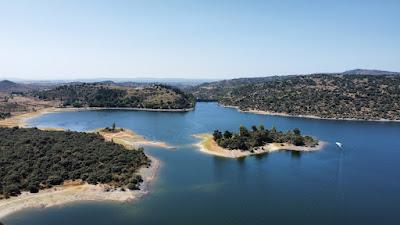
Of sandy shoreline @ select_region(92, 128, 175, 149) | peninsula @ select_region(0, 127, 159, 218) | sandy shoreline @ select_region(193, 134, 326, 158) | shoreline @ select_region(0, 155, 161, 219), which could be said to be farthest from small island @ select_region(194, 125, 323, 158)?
shoreline @ select_region(0, 155, 161, 219)

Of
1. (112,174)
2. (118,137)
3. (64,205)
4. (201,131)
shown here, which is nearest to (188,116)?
(201,131)

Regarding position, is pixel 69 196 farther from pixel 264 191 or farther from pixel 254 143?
pixel 254 143

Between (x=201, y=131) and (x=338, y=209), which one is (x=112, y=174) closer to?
(x=338, y=209)

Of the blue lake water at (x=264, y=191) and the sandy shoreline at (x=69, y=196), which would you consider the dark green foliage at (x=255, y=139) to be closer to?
the blue lake water at (x=264, y=191)

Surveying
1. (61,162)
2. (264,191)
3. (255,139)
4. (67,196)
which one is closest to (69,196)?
(67,196)

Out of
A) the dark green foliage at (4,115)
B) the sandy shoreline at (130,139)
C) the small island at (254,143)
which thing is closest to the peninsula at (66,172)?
the sandy shoreline at (130,139)

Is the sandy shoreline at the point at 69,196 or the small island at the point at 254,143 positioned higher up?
the small island at the point at 254,143

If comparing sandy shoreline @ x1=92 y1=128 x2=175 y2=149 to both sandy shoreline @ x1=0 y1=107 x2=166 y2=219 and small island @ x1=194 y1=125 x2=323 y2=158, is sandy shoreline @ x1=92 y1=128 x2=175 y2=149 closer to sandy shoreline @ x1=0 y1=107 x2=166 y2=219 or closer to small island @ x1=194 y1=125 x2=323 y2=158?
small island @ x1=194 y1=125 x2=323 y2=158
